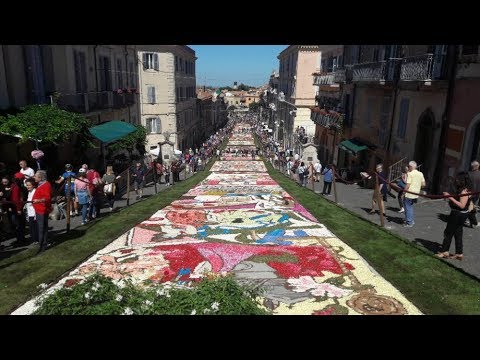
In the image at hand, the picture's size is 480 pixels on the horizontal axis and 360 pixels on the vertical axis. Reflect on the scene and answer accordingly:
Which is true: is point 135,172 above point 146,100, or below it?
below

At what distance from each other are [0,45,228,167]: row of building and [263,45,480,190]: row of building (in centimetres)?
1260

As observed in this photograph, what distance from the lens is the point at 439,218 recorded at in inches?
472

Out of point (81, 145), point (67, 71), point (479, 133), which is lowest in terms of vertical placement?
point (81, 145)

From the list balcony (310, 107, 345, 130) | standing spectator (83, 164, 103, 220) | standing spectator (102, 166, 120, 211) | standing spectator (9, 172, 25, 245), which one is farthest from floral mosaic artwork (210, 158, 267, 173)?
standing spectator (9, 172, 25, 245)

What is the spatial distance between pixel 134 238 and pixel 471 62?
13537mm

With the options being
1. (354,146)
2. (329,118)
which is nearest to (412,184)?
(354,146)

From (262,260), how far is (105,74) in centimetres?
2066

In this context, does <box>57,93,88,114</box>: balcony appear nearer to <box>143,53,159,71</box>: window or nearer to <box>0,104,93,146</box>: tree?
<box>0,104,93,146</box>: tree

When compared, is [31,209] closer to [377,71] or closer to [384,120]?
[384,120]

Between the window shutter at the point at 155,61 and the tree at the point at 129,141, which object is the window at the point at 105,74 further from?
the window shutter at the point at 155,61

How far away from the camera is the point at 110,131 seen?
18.0 metres

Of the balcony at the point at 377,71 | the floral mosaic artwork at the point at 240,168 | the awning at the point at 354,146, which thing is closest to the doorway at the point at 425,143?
the balcony at the point at 377,71
